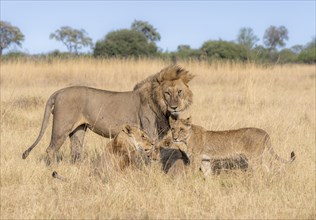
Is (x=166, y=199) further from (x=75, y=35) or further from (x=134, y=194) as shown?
(x=75, y=35)

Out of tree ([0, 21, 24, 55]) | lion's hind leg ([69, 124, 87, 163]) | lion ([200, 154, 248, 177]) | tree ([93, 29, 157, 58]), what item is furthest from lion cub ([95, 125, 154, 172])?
tree ([0, 21, 24, 55])

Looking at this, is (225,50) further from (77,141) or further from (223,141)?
(223,141)

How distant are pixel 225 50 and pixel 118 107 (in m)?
23.6

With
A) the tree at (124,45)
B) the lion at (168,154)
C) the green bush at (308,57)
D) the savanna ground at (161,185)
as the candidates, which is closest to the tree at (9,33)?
the tree at (124,45)

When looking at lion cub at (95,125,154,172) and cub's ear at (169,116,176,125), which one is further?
cub's ear at (169,116,176,125)

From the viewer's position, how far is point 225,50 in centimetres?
2925

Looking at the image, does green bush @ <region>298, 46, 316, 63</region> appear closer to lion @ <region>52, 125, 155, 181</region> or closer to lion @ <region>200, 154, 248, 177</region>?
lion @ <region>200, 154, 248, 177</region>

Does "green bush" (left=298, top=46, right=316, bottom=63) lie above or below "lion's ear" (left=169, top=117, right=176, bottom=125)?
below

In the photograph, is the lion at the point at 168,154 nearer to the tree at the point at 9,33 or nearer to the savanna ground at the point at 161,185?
the savanna ground at the point at 161,185

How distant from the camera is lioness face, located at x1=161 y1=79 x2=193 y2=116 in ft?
19.1

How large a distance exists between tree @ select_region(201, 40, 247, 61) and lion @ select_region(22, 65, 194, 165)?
2227 centimetres

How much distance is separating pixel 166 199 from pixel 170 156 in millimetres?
1150

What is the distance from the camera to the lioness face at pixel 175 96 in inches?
229

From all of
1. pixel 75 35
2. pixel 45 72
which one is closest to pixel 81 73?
pixel 45 72
